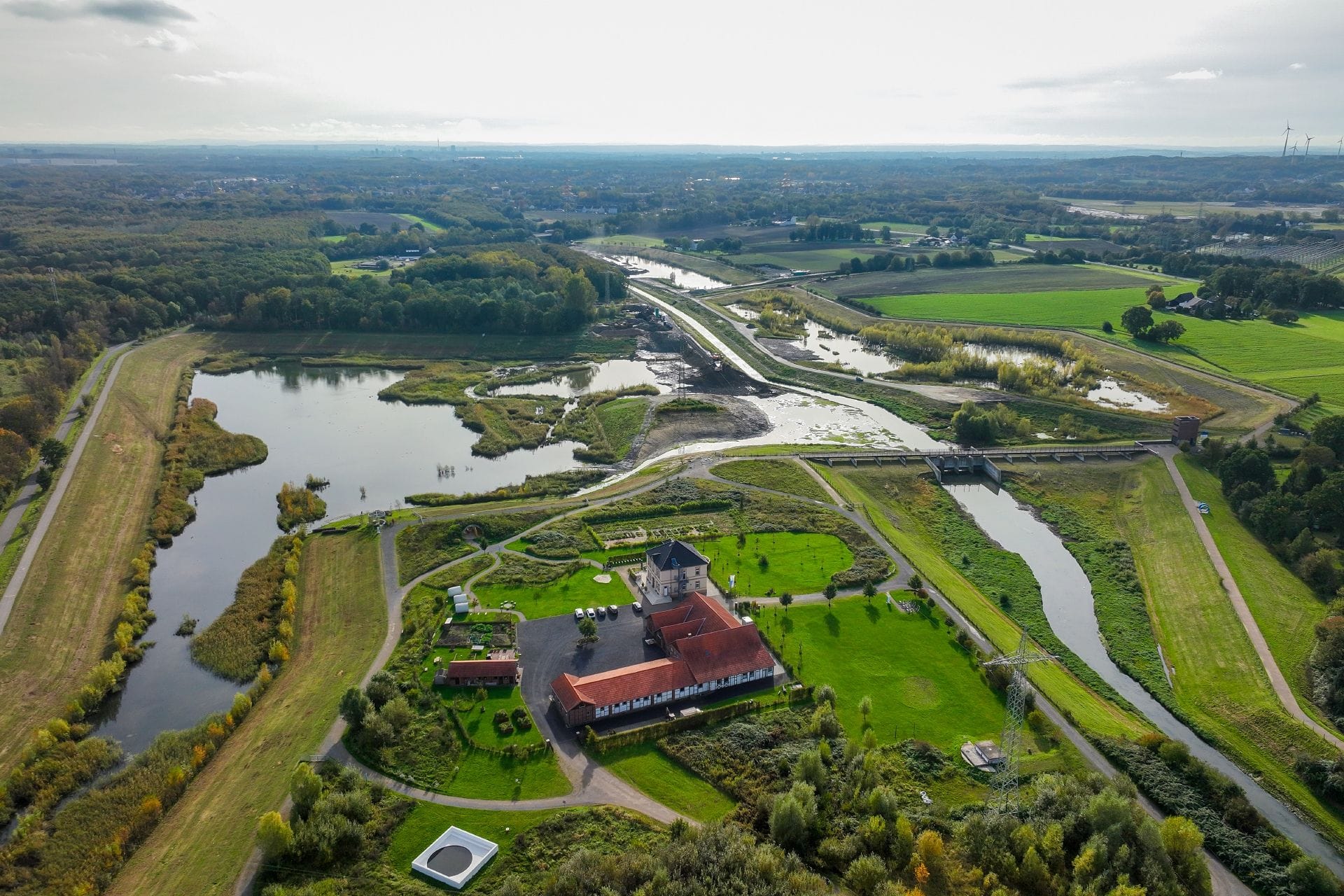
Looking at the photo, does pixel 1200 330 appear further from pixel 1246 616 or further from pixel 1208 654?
pixel 1208 654

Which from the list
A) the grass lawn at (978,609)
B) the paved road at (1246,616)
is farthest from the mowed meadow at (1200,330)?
the grass lawn at (978,609)

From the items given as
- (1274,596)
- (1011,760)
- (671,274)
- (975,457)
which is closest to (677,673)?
(1011,760)

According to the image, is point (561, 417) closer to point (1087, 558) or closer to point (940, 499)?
point (940, 499)

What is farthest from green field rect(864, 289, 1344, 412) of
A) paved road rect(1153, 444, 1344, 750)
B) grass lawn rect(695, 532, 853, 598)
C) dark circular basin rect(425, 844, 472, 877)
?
dark circular basin rect(425, 844, 472, 877)

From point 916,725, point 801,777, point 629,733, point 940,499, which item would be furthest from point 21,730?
point 940,499

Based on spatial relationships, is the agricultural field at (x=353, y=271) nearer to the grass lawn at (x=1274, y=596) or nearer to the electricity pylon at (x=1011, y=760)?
the grass lawn at (x=1274, y=596)
